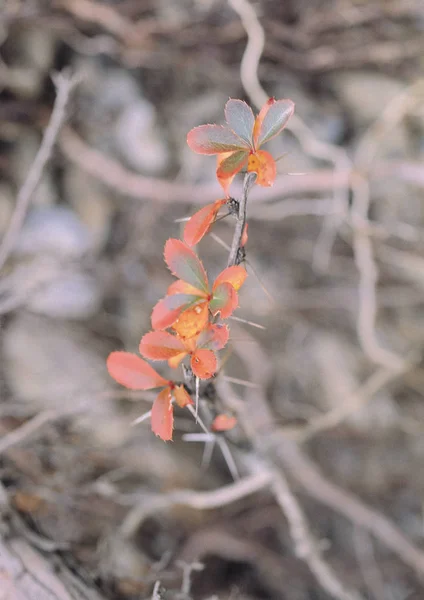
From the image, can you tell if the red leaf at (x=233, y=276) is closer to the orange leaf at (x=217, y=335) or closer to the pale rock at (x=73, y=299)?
the orange leaf at (x=217, y=335)

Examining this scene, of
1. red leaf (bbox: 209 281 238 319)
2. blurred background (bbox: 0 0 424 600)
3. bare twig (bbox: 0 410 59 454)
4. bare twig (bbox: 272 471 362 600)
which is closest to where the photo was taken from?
red leaf (bbox: 209 281 238 319)

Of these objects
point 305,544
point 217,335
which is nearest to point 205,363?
point 217,335

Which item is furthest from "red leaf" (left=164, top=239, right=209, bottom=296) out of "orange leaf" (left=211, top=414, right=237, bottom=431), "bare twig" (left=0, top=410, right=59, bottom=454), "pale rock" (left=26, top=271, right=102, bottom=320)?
"pale rock" (left=26, top=271, right=102, bottom=320)

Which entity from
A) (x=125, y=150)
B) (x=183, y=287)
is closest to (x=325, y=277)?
(x=125, y=150)

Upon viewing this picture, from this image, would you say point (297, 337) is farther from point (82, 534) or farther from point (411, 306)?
point (82, 534)

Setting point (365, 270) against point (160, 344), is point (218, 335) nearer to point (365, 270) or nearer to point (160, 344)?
point (160, 344)

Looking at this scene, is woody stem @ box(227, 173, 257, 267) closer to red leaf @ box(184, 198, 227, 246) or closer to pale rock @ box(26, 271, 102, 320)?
red leaf @ box(184, 198, 227, 246)
